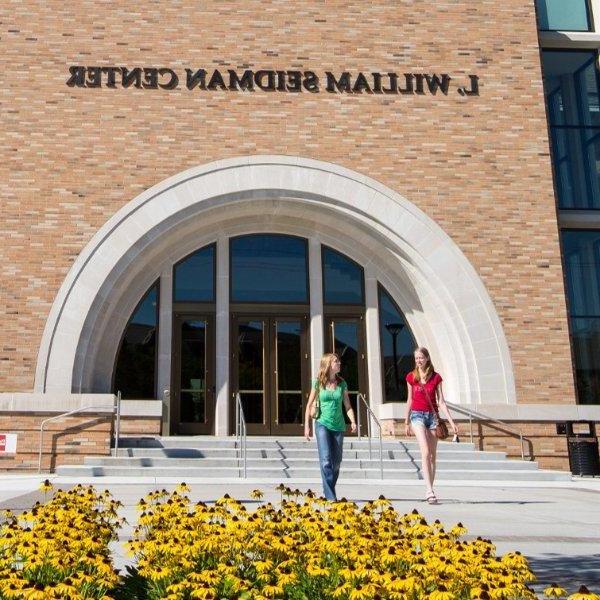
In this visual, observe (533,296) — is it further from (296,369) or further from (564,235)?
(296,369)

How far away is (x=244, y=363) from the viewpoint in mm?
15547

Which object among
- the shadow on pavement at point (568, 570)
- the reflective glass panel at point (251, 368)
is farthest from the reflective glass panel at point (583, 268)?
the shadow on pavement at point (568, 570)

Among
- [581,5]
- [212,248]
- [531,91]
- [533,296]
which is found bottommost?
[533,296]

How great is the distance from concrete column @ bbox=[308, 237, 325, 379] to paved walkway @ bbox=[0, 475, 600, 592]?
4.93 meters

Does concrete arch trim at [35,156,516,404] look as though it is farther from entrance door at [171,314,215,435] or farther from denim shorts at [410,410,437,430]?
denim shorts at [410,410,437,430]

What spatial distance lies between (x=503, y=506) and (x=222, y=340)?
8.67 meters

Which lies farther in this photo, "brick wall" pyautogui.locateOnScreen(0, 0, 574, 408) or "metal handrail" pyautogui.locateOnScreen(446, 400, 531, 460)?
"brick wall" pyautogui.locateOnScreen(0, 0, 574, 408)

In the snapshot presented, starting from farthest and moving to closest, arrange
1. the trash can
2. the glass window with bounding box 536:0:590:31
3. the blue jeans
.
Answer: the glass window with bounding box 536:0:590:31
the trash can
the blue jeans

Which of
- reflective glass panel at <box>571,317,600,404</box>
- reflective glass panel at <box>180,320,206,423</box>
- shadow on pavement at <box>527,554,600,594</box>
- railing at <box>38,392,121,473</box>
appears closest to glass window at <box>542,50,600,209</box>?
reflective glass panel at <box>571,317,600,404</box>

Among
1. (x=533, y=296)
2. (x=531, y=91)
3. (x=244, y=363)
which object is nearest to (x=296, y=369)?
(x=244, y=363)

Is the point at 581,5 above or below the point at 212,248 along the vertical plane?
above

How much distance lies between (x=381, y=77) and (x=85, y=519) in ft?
45.3

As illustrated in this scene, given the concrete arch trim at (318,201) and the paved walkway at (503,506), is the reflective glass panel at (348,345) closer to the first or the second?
the concrete arch trim at (318,201)

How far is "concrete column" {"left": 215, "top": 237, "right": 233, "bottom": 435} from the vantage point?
15.1 metres
